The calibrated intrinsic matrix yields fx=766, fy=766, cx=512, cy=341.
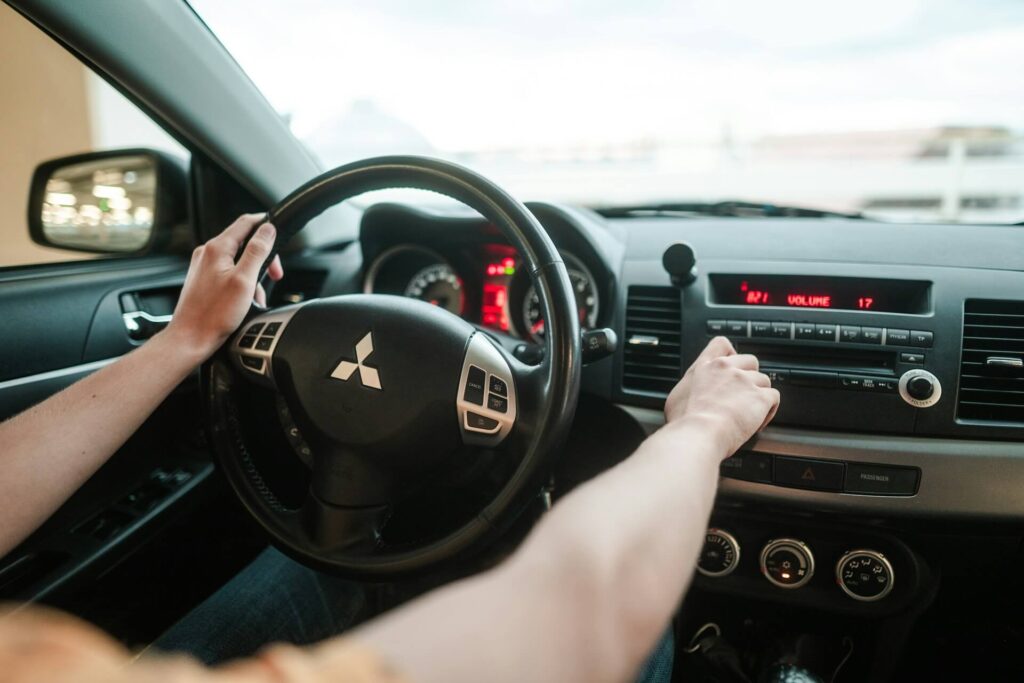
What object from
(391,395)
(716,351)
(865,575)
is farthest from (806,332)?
(391,395)

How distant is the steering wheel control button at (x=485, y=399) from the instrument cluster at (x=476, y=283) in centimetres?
67

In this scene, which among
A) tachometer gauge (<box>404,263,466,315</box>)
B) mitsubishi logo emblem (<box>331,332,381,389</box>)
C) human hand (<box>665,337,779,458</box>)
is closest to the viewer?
human hand (<box>665,337,779,458</box>)

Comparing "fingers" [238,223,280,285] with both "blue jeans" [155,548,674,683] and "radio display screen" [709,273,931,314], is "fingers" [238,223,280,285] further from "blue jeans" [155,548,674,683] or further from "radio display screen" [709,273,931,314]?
"radio display screen" [709,273,931,314]

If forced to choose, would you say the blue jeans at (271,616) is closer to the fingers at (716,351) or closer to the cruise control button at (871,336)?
the fingers at (716,351)

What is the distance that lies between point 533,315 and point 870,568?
37.7 inches

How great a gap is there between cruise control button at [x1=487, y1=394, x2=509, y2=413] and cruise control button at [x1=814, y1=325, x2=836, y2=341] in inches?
30.1

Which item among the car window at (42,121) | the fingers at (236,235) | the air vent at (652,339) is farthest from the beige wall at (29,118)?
the air vent at (652,339)

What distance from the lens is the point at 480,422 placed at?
116 cm

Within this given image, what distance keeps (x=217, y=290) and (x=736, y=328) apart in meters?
1.03

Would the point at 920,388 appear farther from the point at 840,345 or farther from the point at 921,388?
the point at 840,345

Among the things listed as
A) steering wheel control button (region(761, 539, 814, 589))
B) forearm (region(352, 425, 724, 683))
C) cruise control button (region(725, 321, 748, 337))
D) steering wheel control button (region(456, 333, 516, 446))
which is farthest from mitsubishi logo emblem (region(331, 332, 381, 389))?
steering wheel control button (region(761, 539, 814, 589))

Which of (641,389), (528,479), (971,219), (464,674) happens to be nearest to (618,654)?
(464,674)

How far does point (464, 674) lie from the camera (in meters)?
0.49

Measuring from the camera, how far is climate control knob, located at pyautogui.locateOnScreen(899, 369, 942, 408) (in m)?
1.50
